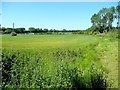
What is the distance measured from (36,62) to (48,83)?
3.95 feet

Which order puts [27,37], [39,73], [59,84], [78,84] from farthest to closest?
[27,37], [78,84], [39,73], [59,84]

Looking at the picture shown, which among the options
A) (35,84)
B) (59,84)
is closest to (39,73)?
(35,84)

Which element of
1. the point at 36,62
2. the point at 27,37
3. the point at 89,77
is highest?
the point at 27,37

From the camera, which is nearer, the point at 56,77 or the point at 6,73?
the point at 56,77

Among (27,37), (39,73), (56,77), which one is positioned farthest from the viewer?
(27,37)

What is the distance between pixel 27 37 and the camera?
25.6ft

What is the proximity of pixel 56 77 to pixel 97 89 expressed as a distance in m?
1.12

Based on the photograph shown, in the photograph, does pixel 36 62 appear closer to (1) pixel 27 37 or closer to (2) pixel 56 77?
(2) pixel 56 77

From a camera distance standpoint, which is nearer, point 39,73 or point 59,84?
point 59,84

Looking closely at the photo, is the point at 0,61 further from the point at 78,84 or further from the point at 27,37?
the point at 27,37

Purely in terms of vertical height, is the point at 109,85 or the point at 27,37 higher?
the point at 27,37

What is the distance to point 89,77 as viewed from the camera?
320 cm

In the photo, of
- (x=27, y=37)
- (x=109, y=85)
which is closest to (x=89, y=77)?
(x=109, y=85)

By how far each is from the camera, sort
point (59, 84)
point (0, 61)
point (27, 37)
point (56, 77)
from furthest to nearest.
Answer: point (27, 37)
point (0, 61)
point (56, 77)
point (59, 84)
